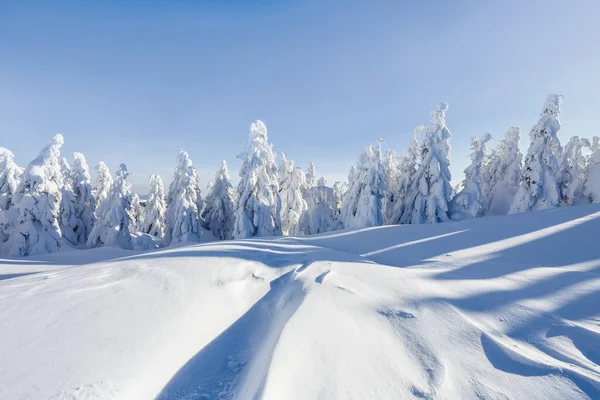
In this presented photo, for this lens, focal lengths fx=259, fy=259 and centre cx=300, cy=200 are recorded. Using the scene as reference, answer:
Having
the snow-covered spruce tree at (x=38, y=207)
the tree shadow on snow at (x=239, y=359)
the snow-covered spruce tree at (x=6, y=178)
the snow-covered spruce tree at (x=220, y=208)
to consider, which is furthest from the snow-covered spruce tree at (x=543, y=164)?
the snow-covered spruce tree at (x=6, y=178)

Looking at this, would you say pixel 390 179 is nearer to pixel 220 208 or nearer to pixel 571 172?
pixel 571 172

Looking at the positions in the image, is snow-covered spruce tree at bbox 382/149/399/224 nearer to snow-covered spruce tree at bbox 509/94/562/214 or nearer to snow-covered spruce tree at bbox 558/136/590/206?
snow-covered spruce tree at bbox 509/94/562/214

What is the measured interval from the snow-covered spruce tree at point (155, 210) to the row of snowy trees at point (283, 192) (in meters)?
0.89

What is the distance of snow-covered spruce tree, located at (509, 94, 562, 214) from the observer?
65.0 ft

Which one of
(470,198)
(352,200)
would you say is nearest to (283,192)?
(352,200)

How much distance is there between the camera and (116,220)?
2366cm

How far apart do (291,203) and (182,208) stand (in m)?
11.1

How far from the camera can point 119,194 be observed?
24.2 m

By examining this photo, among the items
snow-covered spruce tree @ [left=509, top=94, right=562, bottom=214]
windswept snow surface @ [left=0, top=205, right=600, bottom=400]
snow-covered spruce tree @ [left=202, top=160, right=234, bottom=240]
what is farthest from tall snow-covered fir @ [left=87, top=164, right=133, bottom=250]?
snow-covered spruce tree @ [left=509, top=94, right=562, bottom=214]

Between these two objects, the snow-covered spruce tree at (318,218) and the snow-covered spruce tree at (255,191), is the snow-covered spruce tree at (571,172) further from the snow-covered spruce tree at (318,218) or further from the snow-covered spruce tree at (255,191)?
the snow-covered spruce tree at (255,191)

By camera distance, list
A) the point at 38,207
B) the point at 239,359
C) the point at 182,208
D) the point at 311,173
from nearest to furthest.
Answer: the point at 239,359 < the point at 38,207 < the point at 182,208 < the point at 311,173

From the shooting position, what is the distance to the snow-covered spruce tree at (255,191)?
19.5 metres

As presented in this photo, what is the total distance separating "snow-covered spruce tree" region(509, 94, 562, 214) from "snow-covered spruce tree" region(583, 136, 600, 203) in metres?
5.57

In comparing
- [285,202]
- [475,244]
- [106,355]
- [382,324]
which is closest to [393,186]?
[285,202]
